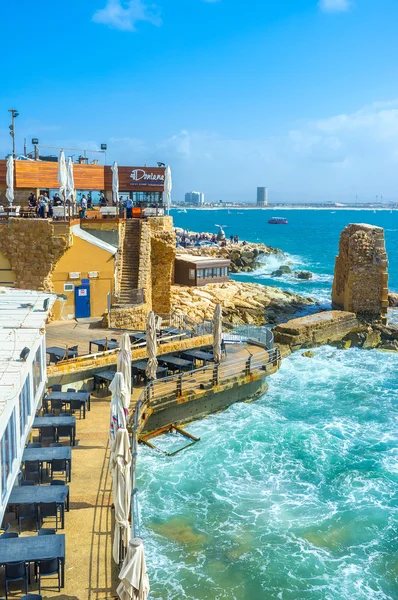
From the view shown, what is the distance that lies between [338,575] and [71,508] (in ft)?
20.8

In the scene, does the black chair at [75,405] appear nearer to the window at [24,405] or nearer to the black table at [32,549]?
the window at [24,405]

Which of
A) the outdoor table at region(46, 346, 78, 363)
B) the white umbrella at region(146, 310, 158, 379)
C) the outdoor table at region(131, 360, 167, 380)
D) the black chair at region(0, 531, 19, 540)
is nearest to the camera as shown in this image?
the black chair at region(0, 531, 19, 540)

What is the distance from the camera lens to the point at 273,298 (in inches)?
1850

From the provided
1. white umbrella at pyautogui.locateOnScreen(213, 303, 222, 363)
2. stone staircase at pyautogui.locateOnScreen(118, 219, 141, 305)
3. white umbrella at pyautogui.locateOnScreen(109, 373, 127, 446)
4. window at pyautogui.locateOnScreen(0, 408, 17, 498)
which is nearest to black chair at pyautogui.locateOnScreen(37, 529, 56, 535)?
window at pyautogui.locateOnScreen(0, 408, 17, 498)

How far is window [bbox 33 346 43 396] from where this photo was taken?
14.7 meters

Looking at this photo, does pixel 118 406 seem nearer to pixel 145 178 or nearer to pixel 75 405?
pixel 75 405

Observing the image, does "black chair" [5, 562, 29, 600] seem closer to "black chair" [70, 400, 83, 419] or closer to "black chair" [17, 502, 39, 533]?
"black chair" [17, 502, 39, 533]

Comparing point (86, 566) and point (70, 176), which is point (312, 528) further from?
point (70, 176)

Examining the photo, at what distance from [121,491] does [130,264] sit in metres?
21.5

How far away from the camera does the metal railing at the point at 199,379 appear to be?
755 inches

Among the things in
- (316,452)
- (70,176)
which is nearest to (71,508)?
(316,452)

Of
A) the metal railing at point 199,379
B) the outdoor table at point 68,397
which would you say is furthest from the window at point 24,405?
the metal railing at point 199,379

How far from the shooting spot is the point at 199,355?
22953mm

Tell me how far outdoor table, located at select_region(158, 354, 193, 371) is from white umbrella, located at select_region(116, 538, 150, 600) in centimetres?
1316
